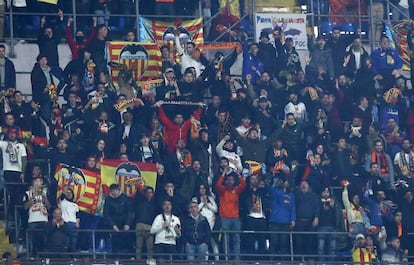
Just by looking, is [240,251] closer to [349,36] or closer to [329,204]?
[329,204]

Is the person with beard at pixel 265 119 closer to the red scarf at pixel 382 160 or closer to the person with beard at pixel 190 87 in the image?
the person with beard at pixel 190 87

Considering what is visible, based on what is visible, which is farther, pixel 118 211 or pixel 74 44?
pixel 74 44

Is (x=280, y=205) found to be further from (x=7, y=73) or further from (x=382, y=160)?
(x=7, y=73)

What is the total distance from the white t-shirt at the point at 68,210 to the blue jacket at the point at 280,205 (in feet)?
11.6

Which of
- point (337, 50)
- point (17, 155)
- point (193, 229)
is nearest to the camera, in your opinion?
point (193, 229)

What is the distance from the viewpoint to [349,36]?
4909 cm

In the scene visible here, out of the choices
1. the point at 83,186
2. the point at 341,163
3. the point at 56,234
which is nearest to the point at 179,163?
the point at 83,186

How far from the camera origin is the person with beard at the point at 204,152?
44.3 meters

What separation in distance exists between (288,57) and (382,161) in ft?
9.13

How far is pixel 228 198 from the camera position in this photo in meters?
43.7

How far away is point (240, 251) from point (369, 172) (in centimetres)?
328

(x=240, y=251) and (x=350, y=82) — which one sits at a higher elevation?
(x=350, y=82)

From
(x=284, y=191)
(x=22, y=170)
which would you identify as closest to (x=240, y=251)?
(x=284, y=191)

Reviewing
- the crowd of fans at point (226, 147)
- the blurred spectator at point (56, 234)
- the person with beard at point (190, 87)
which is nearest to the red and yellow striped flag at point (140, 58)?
the crowd of fans at point (226, 147)
